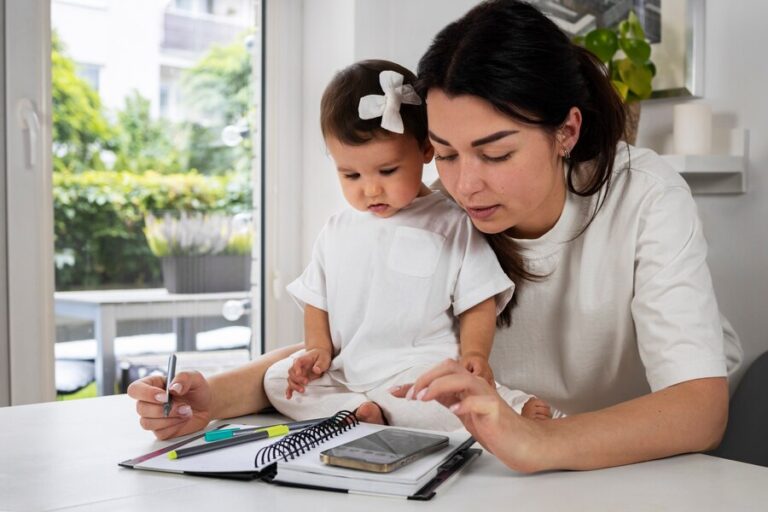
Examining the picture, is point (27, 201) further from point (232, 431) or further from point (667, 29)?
point (667, 29)

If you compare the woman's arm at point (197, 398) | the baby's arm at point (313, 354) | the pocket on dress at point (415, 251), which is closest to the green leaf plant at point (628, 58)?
the pocket on dress at point (415, 251)

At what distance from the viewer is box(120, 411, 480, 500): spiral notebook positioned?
0.91 meters

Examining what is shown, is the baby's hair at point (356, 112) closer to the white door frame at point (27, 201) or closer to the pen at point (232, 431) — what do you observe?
the pen at point (232, 431)

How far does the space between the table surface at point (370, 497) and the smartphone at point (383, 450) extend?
4 centimetres

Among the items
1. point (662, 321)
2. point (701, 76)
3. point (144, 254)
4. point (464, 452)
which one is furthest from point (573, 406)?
point (144, 254)

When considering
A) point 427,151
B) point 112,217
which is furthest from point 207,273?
point 427,151

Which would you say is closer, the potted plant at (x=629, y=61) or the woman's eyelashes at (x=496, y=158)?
the woman's eyelashes at (x=496, y=158)

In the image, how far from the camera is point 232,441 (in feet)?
3.56

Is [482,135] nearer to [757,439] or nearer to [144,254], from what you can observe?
[757,439]

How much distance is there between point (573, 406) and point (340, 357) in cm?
44

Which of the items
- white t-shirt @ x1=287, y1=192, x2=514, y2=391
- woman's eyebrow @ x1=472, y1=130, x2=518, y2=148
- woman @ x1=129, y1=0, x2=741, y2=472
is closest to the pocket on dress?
white t-shirt @ x1=287, y1=192, x2=514, y2=391

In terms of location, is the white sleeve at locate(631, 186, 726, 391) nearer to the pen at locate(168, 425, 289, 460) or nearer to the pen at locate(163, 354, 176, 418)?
Result: the pen at locate(168, 425, 289, 460)

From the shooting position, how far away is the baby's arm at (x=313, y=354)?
4.33 ft

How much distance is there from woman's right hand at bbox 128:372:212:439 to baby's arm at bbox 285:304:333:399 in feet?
0.43
